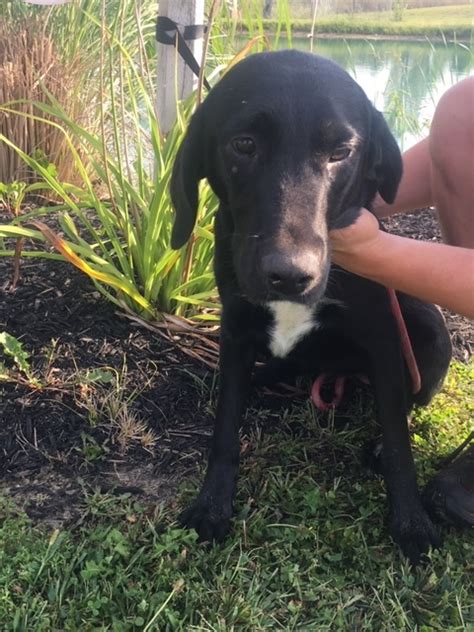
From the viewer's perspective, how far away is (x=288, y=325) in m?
1.80

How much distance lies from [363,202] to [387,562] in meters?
0.83

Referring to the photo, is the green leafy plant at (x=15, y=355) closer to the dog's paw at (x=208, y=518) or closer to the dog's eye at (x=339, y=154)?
the dog's paw at (x=208, y=518)

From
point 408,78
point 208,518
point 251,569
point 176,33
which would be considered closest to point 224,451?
point 208,518

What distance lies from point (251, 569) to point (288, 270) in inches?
28.6

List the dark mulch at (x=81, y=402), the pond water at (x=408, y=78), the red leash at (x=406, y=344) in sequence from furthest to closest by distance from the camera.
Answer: the pond water at (x=408, y=78)
the dark mulch at (x=81, y=402)
the red leash at (x=406, y=344)

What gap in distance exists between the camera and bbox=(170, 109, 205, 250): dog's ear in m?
1.69

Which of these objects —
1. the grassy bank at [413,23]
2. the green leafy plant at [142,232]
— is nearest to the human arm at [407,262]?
the green leafy plant at [142,232]

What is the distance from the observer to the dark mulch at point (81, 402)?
191 cm

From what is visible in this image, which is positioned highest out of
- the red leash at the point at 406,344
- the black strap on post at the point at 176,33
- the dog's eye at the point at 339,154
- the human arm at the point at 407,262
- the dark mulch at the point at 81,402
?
the black strap on post at the point at 176,33

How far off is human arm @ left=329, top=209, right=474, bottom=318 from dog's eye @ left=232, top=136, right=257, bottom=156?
9.4 inches

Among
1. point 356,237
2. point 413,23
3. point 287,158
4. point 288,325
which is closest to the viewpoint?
point 287,158

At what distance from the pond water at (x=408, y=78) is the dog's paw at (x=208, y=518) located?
250 centimetres

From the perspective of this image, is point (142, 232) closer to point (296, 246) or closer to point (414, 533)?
point (296, 246)

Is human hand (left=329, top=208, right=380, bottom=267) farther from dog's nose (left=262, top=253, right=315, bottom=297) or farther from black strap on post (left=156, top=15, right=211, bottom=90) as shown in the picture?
black strap on post (left=156, top=15, right=211, bottom=90)
